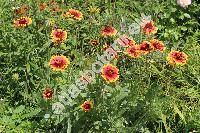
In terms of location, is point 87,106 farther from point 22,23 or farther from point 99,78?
point 22,23

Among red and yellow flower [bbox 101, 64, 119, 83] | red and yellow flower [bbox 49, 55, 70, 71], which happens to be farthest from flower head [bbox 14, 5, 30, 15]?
red and yellow flower [bbox 101, 64, 119, 83]

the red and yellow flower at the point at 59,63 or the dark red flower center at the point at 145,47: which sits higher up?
the dark red flower center at the point at 145,47

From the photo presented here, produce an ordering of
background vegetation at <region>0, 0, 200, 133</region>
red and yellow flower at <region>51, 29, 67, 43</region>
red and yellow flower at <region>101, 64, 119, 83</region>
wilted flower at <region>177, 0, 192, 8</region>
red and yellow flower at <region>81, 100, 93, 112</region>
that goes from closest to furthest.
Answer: red and yellow flower at <region>101, 64, 119, 83</region> → red and yellow flower at <region>81, 100, 93, 112</region> → background vegetation at <region>0, 0, 200, 133</region> → red and yellow flower at <region>51, 29, 67, 43</region> → wilted flower at <region>177, 0, 192, 8</region>

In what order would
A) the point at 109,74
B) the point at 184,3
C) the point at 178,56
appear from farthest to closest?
the point at 184,3, the point at 178,56, the point at 109,74

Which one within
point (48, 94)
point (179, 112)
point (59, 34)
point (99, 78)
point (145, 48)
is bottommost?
point (179, 112)

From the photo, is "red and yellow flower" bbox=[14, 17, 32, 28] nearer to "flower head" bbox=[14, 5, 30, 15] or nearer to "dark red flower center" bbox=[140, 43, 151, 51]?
"flower head" bbox=[14, 5, 30, 15]

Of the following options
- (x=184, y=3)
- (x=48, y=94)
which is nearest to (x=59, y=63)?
(x=48, y=94)

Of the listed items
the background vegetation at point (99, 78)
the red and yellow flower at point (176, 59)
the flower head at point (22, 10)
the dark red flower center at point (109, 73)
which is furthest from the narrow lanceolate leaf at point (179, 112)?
the flower head at point (22, 10)

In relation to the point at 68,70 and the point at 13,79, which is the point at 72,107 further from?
the point at 13,79

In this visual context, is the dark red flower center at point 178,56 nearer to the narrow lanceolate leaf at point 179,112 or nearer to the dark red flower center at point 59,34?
the narrow lanceolate leaf at point 179,112

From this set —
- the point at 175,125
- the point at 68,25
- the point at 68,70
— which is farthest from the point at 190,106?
the point at 68,25

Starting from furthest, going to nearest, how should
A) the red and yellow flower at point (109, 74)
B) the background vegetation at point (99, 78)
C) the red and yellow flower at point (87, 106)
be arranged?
the background vegetation at point (99, 78), the red and yellow flower at point (87, 106), the red and yellow flower at point (109, 74)

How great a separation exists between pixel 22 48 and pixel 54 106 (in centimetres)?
65

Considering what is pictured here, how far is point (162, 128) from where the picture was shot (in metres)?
2.91
